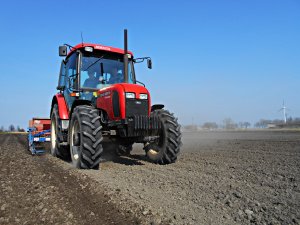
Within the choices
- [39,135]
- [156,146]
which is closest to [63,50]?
[156,146]

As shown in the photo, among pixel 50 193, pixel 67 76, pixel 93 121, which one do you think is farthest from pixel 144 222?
pixel 67 76

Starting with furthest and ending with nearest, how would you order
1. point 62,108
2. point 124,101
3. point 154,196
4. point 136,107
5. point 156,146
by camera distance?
point 62,108, point 156,146, point 136,107, point 124,101, point 154,196

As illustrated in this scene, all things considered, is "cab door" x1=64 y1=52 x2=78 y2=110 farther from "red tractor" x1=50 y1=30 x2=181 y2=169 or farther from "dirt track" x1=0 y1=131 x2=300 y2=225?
"dirt track" x1=0 y1=131 x2=300 y2=225

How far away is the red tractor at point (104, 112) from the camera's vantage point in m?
5.62

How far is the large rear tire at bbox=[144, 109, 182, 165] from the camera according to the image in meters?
6.25

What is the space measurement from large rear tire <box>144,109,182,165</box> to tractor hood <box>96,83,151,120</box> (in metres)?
0.44

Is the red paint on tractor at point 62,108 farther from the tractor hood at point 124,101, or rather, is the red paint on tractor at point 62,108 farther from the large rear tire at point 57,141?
the tractor hood at point 124,101

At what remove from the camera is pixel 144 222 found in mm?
2879

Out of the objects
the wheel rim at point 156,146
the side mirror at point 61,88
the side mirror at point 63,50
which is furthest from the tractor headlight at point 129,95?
the side mirror at point 61,88

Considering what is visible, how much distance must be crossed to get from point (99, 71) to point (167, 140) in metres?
2.26

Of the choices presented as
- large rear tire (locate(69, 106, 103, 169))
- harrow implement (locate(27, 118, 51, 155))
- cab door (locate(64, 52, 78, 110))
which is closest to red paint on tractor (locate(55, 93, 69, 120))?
cab door (locate(64, 52, 78, 110))

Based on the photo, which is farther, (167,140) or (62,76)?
(62,76)

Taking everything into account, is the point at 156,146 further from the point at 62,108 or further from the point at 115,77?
the point at 62,108

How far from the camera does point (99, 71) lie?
6.78m
